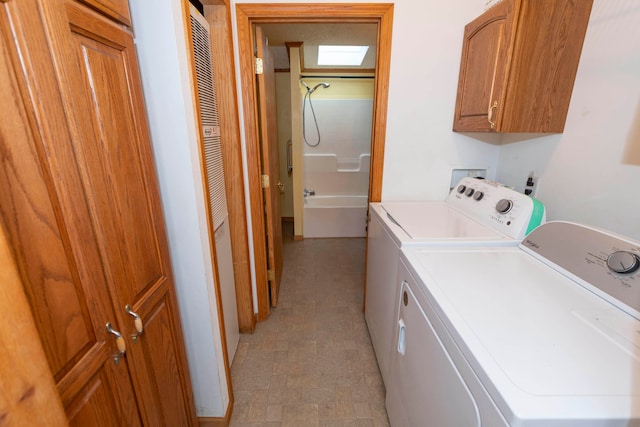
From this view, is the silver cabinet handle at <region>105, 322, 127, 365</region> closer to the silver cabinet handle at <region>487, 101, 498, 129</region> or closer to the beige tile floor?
the beige tile floor

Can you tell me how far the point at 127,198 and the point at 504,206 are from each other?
61.7 inches

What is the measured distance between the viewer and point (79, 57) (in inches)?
25.5

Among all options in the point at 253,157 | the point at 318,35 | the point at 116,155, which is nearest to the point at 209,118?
the point at 253,157

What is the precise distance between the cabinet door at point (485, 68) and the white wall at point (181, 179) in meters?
1.36

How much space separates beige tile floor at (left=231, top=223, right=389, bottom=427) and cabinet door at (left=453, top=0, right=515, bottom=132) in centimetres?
158

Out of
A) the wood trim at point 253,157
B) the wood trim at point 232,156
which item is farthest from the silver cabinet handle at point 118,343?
the wood trim at point 253,157

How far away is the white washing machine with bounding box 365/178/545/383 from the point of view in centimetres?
129

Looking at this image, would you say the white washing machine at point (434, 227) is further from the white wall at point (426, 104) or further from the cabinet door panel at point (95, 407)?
the cabinet door panel at point (95, 407)

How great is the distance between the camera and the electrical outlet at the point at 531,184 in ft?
5.04

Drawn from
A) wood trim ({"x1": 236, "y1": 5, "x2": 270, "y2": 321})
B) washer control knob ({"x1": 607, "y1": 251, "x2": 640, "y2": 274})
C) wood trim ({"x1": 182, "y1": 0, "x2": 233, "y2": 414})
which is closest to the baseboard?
wood trim ({"x1": 182, "y1": 0, "x2": 233, "y2": 414})

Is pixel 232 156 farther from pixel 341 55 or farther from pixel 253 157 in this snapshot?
pixel 341 55

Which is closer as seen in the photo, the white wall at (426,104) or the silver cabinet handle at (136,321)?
the silver cabinet handle at (136,321)

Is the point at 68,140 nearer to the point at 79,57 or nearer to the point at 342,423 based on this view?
the point at 79,57

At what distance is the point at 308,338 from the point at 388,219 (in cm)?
110
